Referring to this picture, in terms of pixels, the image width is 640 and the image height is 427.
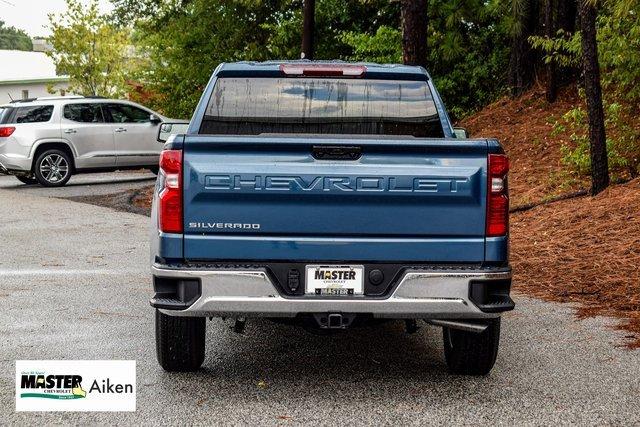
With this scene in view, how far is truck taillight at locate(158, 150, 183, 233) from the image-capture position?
5227 mm

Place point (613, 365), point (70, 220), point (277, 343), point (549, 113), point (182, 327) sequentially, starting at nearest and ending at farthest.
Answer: point (182, 327), point (613, 365), point (277, 343), point (70, 220), point (549, 113)

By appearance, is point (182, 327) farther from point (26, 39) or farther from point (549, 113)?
point (26, 39)

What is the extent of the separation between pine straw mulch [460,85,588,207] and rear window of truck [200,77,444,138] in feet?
25.9

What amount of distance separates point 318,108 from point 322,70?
0.83 ft

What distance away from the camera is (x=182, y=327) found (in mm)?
5805

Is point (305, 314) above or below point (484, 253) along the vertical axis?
below

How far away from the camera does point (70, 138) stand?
71.1 feet

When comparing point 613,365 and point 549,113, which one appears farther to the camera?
point 549,113

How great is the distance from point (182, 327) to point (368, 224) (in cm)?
131

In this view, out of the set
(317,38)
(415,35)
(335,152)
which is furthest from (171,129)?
(317,38)

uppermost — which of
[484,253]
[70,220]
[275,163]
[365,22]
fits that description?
[365,22]

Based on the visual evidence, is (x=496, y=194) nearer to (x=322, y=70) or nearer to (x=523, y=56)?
(x=322, y=70)

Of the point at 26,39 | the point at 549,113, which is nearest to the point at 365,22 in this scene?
the point at 549,113

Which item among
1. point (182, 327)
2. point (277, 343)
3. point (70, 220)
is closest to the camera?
point (182, 327)
